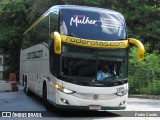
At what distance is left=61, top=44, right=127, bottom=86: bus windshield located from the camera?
13000 mm

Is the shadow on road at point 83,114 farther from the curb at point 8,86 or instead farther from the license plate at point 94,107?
the curb at point 8,86

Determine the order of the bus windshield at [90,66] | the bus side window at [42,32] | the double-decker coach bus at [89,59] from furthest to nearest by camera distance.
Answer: the bus side window at [42,32], the bus windshield at [90,66], the double-decker coach bus at [89,59]

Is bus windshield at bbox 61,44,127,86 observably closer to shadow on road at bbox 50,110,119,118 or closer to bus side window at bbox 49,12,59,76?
bus side window at bbox 49,12,59,76

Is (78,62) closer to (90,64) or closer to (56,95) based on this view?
(90,64)

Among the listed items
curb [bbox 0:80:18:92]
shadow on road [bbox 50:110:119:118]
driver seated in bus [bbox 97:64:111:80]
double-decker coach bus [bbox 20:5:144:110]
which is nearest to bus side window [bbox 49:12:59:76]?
double-decker coach bus [bbox 20:5:144:110]

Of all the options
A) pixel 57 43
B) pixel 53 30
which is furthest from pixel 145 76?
pixel 57 43

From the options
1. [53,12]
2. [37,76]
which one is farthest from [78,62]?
[37,76]

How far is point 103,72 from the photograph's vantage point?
13.2 metres

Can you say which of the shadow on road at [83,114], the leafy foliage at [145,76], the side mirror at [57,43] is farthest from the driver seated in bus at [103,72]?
the leafy foliage at [145,76]

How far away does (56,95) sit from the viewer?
13.0m

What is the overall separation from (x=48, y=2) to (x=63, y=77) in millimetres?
18550

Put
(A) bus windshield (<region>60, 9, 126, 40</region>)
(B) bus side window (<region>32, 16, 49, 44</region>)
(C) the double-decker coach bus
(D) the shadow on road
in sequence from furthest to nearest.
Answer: (B) bus side window (<region>32, 16, 49, 44</region>), (D) the shadow on road, (A) bus windshield (<region>60, 9, 126, 40</region>), (C) the double-decker coach bus

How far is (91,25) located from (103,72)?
64.9 inches

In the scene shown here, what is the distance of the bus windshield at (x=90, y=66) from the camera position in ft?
42.7
